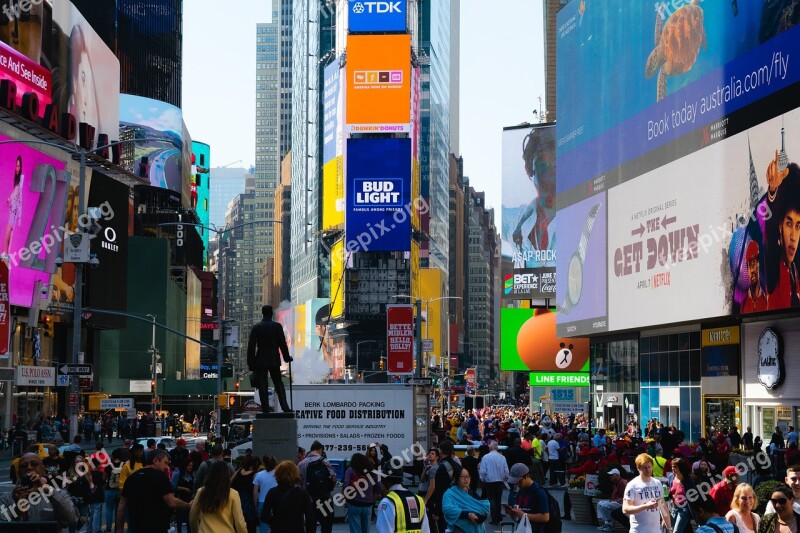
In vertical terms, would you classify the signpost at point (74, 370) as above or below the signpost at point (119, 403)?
above

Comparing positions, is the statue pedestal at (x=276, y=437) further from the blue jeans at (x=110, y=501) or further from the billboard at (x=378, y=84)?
the billboard at (x=378, y=84)

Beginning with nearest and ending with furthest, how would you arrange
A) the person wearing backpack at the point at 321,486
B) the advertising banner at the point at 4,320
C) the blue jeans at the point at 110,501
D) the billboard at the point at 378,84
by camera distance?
the person wearing backpack at the point at 321,486, the blue jeans at the point at 110,501, the advertising banner at the point at 4,320, the billboard at the point at 378,84

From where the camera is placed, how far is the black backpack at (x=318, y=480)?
1906 centimetres

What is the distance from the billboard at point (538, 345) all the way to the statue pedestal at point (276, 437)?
80.3m

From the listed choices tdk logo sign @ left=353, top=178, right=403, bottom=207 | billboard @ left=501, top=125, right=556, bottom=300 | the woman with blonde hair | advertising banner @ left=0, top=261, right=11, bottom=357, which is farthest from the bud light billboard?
the woman with blonde hair

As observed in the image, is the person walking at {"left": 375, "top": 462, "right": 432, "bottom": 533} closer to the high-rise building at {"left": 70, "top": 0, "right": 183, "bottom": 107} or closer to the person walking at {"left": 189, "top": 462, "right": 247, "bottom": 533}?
the person walking at {"left": 189, "top": 462, "right": 247, "bottom": 533}

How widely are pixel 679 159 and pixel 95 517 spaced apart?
36.7m

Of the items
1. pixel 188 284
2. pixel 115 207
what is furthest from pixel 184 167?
pixel 115 207

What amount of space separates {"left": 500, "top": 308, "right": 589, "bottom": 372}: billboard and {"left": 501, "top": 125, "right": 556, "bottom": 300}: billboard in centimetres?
264

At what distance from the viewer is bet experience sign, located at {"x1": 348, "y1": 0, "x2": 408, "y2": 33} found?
159000mm

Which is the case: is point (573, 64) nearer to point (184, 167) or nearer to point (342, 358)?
point (184, 167)

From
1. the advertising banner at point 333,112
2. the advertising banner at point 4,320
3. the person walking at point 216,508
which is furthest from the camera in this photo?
the advertising banner at point 333,112

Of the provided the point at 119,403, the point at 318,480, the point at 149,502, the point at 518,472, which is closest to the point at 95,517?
the point at 318,480

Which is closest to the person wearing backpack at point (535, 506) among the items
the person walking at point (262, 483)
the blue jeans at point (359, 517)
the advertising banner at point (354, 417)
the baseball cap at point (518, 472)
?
the baseball cap at point (518, 472)
